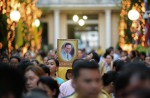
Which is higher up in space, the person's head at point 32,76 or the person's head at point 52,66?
the person's head at point 32,76

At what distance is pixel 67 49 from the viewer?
48.2 ft

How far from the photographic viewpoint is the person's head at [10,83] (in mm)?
5220

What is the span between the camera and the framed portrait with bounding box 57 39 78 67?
14.5 m

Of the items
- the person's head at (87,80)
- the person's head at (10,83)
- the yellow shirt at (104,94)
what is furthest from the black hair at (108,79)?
the person's head at (10,83)

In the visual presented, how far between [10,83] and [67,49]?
9.41m

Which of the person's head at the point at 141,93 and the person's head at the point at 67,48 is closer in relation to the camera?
the person's head at the point at 141,93

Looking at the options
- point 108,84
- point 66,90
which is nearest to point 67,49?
point 66,90

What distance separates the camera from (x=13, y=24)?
2528cm

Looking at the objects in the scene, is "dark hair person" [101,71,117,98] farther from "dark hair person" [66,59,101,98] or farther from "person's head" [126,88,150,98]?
"person's head" [126,88,150,98]

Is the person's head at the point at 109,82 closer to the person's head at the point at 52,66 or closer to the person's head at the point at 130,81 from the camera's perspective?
the person's head at the point at 52,66

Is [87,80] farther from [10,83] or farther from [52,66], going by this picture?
[52,66]

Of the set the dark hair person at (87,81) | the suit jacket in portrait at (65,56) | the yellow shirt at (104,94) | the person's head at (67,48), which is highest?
the dark hair person at (87,81)

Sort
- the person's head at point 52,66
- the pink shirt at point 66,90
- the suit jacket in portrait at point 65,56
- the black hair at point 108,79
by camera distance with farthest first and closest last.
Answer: the suit jacket in portrait at point 65,56, the person's head at point 52,66, the pink shirt at point 66,90, the black hair at point 108,79

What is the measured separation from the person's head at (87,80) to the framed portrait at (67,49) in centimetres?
794
